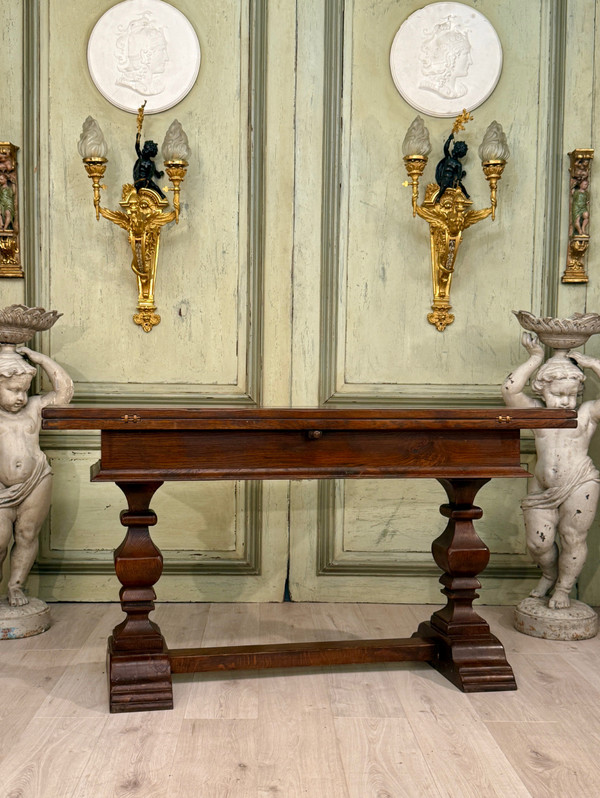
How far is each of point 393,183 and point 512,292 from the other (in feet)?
2.29

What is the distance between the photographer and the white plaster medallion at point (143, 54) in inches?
141

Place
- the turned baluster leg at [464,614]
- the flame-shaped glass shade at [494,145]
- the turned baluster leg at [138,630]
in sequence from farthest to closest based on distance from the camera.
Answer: the flame-shaped glass shade at [494,145], the turned baluster leg at [464,614], the turned baluster leg at [138,630]

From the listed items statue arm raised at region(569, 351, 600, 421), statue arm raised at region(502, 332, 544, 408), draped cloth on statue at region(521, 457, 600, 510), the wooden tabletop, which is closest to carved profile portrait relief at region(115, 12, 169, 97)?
the wooden tabletop

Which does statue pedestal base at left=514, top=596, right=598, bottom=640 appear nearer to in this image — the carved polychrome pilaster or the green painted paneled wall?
the green painted paneled wall

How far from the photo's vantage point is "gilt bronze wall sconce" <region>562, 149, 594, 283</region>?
3.62 metres

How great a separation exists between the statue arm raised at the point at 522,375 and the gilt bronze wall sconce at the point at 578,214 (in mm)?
471

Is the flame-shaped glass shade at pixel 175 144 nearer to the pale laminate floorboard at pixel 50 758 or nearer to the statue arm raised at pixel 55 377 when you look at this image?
the statue arm raised at pixel 55 377

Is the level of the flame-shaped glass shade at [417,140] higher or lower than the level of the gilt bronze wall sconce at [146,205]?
higher

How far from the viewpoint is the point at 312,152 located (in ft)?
12.0

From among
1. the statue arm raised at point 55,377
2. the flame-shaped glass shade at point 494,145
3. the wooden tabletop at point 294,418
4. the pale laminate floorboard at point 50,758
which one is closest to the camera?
the pale laminate floorboard at point 50,758

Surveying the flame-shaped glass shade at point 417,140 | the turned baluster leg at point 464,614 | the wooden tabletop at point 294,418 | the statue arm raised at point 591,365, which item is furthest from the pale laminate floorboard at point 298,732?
the flame-shaped glass shade at point 417,140

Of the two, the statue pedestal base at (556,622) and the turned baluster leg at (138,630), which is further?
the statue pedestal base at (556,622)

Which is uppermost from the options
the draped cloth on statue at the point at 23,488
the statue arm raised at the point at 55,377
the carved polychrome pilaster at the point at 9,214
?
the carved polychrome pilaster at the point at 9,214

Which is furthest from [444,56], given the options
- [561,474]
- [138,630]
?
[138,630]
